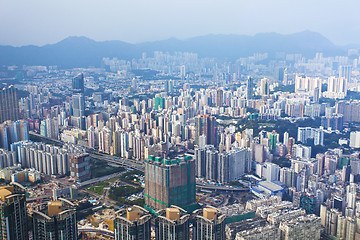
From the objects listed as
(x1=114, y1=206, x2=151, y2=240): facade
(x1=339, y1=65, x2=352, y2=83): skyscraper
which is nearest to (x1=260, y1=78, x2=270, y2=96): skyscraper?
(x1=339, y1=65, x2=352, y2=83): skyscraper

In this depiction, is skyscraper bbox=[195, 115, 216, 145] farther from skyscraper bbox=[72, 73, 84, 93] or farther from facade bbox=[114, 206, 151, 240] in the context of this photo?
skyscraper bbox=[72, 73, 84, 93]

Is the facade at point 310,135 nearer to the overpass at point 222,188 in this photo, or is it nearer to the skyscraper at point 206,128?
the skyscraper at point 206,128

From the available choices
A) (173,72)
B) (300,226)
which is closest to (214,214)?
(300,226)

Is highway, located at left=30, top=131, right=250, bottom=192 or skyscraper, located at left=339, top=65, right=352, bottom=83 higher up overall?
skyscraper, located at left=339, top=65, right=352, bottom=83

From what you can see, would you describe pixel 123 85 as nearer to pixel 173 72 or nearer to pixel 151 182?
pixel 173 72

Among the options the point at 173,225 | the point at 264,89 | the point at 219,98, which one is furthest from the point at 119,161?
the point at 264,89

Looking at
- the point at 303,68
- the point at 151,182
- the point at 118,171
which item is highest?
the point at 303,68

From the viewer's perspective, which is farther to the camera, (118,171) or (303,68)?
(303,68)
